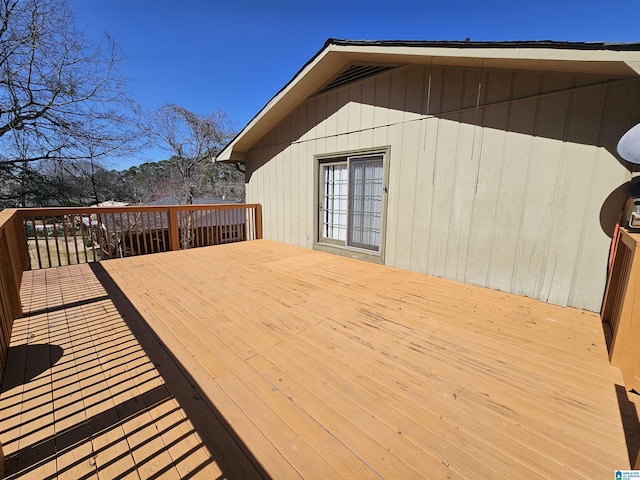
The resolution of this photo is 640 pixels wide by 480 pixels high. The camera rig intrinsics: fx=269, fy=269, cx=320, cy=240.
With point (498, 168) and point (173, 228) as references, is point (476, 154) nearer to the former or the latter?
point (498, 168)

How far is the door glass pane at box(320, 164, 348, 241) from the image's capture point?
5.16 meters

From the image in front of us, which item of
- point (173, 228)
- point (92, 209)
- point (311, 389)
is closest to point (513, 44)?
point (311, 389)

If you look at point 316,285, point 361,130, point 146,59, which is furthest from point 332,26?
point 316,285

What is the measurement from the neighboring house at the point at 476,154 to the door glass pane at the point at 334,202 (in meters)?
0.03

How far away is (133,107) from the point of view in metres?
8.10

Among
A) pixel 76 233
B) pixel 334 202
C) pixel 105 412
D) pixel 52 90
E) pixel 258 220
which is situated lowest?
pixel 105 412

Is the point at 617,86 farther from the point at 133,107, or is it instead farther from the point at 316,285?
the point at 133,107

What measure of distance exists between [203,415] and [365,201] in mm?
3966

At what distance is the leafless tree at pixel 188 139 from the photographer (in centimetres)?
1512

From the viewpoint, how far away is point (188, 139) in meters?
15.9

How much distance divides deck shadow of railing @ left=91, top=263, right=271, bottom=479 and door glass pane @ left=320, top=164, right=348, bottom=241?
11.9ft

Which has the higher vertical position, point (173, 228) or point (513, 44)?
point (513, 44)

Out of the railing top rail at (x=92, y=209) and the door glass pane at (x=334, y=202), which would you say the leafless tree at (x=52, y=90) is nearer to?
the railing top rail at (x=92, y=209)

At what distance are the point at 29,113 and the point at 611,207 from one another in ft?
37.1
